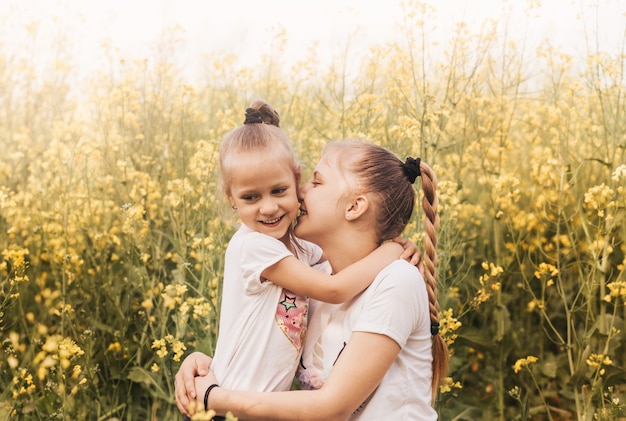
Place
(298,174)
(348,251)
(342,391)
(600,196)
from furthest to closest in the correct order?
(600,196) < (298,174) < (348,251) < (342,391)

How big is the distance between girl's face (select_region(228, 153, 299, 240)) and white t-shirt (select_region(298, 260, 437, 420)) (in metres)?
0.25

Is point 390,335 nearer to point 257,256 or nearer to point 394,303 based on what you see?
point 394,303

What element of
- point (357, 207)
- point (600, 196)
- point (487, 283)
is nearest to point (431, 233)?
point (357, 207)

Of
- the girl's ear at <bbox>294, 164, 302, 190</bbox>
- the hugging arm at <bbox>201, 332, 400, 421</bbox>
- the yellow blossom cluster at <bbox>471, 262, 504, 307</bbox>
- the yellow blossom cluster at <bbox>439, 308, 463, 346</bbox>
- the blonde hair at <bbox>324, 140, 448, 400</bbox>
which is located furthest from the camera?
the yellow blossom cluster at <bbox>471, 262, 504, 307</bbox>

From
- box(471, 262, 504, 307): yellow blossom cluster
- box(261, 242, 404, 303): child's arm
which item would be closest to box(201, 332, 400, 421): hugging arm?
box(261, 242, 404, 303): child's arm

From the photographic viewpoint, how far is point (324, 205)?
6.47 ft

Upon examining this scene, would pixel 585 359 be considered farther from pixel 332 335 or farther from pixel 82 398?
pixel 82 398

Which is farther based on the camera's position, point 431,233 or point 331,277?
point 431,233

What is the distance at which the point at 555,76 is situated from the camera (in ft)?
12.8

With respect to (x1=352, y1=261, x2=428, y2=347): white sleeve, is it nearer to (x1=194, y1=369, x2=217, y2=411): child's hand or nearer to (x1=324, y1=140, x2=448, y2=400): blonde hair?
(x1=324, y1=140, x2=448, y2=400): blonde hair

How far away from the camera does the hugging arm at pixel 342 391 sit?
1.77 metres

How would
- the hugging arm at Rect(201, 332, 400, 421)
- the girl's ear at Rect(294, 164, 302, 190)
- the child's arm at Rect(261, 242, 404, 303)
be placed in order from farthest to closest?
the girl's ear at Rect(294, 164, 302, 190) → the child's arm at Rect(261, 242, 404, 303) → the hugging arm at Rect(201, 332, 400, 421)

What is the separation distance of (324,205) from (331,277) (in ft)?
0.64

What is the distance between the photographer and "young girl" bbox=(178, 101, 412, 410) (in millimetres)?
1905
